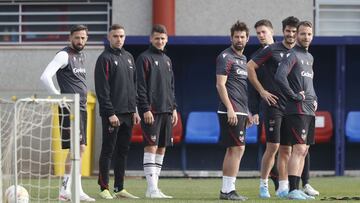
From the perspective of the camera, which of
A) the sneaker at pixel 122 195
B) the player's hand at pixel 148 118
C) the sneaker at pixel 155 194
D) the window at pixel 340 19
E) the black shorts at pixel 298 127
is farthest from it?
the window at pixel 340 19

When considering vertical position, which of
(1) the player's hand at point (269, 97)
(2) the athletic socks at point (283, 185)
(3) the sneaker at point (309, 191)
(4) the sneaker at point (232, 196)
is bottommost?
(3) the sneaker at point (309, 191)

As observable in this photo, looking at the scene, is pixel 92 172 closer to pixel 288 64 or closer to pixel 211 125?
pixel 211 125

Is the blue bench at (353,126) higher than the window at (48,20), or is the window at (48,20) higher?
the window at (48,20)

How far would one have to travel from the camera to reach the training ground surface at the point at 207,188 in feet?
42.1

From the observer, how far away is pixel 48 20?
71.5 ft

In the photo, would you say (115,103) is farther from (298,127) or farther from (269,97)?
(298,127)

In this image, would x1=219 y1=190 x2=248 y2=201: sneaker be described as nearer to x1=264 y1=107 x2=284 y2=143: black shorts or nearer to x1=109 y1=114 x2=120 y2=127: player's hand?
x1=264 y1=107 x2=284 y2=143: black shorts

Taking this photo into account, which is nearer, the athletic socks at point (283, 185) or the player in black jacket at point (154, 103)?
the athletic socks at point (283, 185)

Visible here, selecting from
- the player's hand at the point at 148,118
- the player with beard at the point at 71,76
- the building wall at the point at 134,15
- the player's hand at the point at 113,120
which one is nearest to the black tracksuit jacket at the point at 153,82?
the player's hand at the point at 148,118

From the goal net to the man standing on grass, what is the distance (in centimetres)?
270

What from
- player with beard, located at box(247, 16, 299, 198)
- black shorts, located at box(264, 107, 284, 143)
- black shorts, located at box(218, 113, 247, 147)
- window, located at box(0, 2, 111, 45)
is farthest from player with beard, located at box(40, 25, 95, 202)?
window, located at box(0, 2, 111, 45)

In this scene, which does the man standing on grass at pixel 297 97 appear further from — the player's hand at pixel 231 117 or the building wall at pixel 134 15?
the building wall at pixel 134 15

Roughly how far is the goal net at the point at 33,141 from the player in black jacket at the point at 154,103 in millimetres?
1125

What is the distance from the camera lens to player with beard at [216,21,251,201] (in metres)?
12.1
